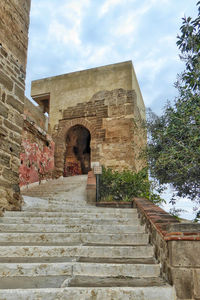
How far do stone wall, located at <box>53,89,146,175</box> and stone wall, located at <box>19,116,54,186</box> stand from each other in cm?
106

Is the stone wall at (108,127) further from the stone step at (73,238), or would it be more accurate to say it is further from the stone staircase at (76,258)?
the stone step at (73,238)

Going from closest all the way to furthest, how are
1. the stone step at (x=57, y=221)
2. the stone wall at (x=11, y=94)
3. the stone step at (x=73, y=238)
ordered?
the stone step at (x=73, y=238) → the stone step at (x=57, y=221) → the stone wall at (x=11, y=94)

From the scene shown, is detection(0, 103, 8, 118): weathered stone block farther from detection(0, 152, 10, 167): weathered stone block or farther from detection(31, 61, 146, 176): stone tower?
detection(31, 61, 146, 176): stone tower

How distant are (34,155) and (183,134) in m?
6.66

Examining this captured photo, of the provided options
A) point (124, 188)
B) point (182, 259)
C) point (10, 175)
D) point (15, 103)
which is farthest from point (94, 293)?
point (124, 188)

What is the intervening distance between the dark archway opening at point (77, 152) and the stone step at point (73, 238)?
369 inches

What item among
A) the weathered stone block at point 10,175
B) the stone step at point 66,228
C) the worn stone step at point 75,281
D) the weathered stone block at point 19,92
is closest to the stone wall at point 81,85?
the weathered stone block at point 19,92

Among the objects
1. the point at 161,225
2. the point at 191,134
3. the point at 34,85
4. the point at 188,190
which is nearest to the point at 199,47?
the point at 191,134

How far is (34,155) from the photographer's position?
9086 millimetres

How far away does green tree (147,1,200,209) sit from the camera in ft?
10.8

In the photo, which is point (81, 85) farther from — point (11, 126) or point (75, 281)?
point (75, 281)

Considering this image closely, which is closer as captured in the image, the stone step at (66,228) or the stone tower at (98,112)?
the stone step at (66,228)

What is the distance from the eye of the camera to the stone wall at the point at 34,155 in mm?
8320

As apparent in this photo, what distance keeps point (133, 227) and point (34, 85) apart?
39.0ft
